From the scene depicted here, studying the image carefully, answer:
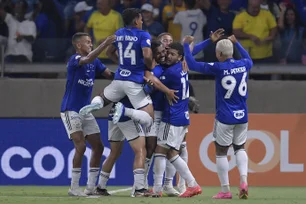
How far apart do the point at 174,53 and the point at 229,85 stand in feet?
2.80

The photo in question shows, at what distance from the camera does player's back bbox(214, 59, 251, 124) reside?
13211 millimetres

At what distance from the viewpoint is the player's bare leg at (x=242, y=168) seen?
13.0 metres

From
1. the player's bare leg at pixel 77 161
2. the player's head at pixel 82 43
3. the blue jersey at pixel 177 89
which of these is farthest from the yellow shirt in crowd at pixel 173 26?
the player's bare leg at pixel 77 161

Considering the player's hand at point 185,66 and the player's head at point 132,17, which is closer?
the player's head at point 132,17

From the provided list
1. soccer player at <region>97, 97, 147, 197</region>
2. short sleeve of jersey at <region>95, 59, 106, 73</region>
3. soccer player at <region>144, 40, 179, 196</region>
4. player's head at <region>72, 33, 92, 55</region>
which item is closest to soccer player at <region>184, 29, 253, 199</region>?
soccer player at <region>144, 40, 179, 196</region>

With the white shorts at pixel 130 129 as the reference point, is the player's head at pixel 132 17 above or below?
above

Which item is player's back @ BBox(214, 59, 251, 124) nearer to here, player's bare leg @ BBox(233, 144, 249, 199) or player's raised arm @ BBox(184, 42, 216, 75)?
player's raised arm @ BBox(184, 42, 216, 75)

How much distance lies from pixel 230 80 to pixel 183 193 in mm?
1649

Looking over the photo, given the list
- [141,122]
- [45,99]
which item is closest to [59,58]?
[45,99]

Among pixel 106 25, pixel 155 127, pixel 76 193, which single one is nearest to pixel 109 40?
pixel 155 127

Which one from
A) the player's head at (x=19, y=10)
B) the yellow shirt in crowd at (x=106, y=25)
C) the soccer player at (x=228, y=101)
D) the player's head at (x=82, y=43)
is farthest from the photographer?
the player's head at (x=19, y=10)

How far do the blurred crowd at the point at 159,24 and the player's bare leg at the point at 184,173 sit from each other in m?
5.18

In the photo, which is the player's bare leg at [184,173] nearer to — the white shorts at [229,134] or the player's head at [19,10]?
the white shorts at [229,134]

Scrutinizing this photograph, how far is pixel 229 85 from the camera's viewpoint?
13219 mm
